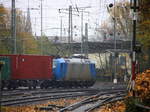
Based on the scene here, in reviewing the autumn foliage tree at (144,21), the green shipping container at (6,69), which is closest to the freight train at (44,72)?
the green shipping container at (6,69)

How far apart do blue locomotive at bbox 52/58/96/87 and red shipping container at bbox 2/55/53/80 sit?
1.25 metres

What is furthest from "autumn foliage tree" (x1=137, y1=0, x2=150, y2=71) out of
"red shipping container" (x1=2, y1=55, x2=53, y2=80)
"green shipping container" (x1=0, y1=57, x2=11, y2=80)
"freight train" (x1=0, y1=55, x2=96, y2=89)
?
"green shipping container" (x1=0, y1=57, x2=11, y2=80)

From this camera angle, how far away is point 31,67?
32.2 m

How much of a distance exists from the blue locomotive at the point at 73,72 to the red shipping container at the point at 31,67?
1.25 meters

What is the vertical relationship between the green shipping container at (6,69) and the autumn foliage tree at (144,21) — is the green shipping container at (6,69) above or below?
below

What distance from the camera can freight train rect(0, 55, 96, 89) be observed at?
30.6 meters

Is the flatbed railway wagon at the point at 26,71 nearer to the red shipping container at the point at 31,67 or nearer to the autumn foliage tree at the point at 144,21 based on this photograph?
the red shipping container at the point at 31,67

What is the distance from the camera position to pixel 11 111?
1636 centimetres

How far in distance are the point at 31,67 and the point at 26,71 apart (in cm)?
75

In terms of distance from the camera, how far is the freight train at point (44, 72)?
3064 cm

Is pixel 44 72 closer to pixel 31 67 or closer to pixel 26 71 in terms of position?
pixel 31 67

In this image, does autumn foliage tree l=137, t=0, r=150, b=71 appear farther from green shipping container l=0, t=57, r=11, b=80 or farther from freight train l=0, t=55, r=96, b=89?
green shipping container l=0, t=57, r=11, b=80

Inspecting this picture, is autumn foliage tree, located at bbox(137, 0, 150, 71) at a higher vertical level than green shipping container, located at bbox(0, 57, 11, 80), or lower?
higher

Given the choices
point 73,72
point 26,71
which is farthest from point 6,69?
point 73,72
